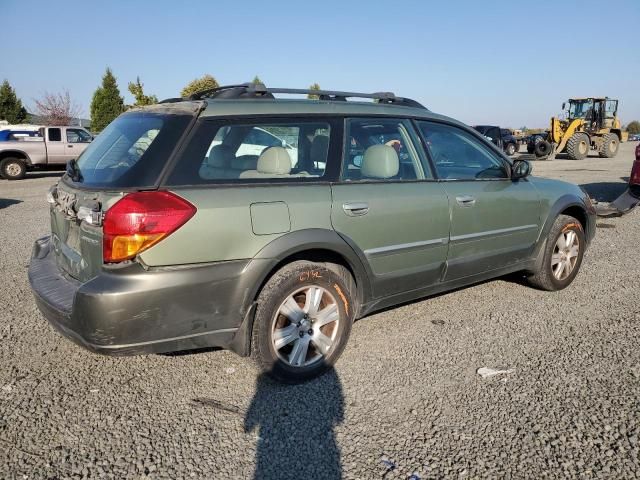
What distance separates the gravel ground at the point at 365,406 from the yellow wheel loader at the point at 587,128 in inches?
857

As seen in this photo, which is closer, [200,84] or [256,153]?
[256,153]

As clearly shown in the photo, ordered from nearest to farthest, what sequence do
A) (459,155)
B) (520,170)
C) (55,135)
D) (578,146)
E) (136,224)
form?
(136,224), (459,155), (520,170), (55,135), (578,146)

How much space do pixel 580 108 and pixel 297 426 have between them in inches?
1044

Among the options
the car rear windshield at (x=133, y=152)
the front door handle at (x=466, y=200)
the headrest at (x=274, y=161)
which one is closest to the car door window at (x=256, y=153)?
the headrest at (x=274, y=161)

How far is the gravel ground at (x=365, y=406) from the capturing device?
2344mm

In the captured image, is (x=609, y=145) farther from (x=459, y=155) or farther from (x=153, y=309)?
(x=153, y=309)

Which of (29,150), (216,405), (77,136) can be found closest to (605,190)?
(216,405)

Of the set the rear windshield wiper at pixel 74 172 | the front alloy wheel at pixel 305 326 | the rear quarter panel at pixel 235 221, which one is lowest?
the front alloy wheel at pixel 305 326

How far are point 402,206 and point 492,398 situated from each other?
131 cm

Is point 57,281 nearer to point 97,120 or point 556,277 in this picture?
point 556,277

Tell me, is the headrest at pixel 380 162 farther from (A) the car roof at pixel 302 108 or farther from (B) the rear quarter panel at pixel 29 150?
(B) the rear quarter panel at pixel 29 150

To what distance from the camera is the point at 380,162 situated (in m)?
3.46

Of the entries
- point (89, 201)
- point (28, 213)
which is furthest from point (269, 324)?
point (28, 213)

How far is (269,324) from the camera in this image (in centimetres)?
291
